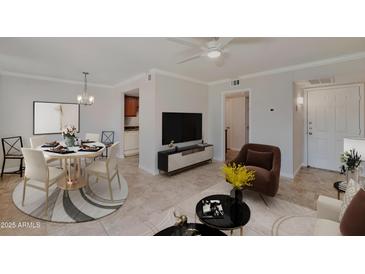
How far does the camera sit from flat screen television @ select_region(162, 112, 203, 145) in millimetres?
3805

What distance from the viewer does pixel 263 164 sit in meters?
2.82

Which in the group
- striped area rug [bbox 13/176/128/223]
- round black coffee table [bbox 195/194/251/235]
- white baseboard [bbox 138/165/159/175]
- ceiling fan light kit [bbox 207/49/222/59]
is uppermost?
ceiling fan light kit [bbox 207/49/222/59]

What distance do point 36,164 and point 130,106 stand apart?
12.5 ft

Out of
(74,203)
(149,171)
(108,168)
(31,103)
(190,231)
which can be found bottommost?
(74,203)

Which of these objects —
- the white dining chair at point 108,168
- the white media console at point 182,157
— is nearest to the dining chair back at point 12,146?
the white dining chair at point 108,168

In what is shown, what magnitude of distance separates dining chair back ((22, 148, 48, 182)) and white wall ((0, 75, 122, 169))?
8.10ft

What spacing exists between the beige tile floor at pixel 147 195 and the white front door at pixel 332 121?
46 cm

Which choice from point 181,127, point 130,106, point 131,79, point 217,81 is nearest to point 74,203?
point 181,127

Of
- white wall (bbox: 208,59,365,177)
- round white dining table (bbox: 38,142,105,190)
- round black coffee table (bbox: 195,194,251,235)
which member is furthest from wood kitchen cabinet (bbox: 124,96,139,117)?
round black coffee table (bbox: 195,194,251,235)

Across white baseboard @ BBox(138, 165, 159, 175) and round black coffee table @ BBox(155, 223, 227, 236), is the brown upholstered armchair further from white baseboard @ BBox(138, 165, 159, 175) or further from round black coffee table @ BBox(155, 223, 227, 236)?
white baseboard @ BBox(138, 165, 159, 175)

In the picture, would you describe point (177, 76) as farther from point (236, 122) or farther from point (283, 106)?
point (236, 122)
